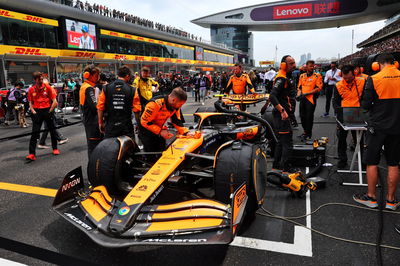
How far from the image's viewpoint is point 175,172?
9.77 feet

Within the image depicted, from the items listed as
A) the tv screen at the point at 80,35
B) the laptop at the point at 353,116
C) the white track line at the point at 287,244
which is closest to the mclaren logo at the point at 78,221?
the white track line at the point at 287,244

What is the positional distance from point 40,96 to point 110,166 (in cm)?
378

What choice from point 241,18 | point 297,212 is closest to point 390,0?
point 241,18

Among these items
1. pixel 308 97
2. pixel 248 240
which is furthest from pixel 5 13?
pixel 248 240

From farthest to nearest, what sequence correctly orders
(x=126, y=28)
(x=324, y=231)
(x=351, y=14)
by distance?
(x=351, y=14) → (x=126, y=28) → (x=324, y=231)

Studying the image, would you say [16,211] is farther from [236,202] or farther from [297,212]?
[297,212]

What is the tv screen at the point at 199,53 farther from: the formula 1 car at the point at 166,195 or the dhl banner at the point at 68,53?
the formula 1 car at the point at 166,195

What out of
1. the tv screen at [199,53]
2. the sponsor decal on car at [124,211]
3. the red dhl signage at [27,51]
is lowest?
the sponsor decal on car at [124,211]

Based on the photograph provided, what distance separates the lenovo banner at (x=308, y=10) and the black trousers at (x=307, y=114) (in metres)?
67.9

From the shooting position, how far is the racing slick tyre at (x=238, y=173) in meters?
2.72

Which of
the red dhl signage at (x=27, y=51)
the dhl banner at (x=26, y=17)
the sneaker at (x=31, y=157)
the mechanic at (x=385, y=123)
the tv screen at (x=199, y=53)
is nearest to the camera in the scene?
the mechanic at (x=385, y=123)

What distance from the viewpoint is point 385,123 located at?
3.33 meters

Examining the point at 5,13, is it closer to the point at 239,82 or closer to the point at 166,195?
the point at 239,82

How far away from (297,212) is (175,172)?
1.57 metres
